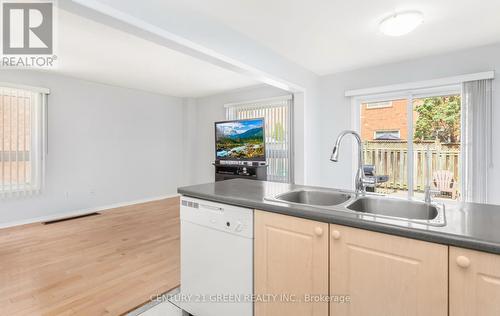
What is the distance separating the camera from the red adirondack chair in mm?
2820

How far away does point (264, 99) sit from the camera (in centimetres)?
479

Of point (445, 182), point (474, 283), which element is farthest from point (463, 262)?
point (445, 182)

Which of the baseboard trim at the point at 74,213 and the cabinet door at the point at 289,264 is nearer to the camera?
the cabinet door at the point at 289,264

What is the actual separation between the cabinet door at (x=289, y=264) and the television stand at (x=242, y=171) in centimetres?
300

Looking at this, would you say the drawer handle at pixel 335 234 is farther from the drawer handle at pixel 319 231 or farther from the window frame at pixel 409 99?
the window frame at pixel 409 99

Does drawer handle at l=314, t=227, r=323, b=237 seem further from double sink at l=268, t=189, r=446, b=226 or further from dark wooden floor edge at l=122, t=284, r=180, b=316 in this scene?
dark wooden floor edge at l=122, t=284, r=180, b=316

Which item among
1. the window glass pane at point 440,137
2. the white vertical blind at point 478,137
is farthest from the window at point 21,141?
the white vertical blind at point 478,137

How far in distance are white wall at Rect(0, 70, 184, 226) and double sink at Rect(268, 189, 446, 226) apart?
4.18m

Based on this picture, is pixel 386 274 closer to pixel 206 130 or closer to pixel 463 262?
pixel 463 262

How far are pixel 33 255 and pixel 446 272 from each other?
356 cm

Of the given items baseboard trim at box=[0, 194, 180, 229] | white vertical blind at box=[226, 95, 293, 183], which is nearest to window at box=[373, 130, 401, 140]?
white vertical blind at box=[226, 95, 293, 183]

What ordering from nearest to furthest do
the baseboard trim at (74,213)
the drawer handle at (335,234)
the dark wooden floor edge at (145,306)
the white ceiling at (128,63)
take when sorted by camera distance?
the drawer handle at (335,234) < the dark wooden floor edge at (145,306) < the white ceiling at (128,63) < the baseboard trim at (74,213)

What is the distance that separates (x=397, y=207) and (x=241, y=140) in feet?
11.3

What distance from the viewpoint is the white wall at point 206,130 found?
18.2ft
